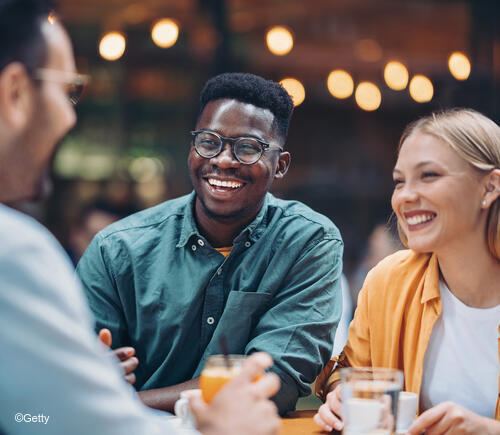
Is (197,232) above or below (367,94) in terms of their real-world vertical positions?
below

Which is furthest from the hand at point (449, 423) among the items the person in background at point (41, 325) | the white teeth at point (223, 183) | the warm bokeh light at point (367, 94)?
the warm bokeh light at point (367, 94)

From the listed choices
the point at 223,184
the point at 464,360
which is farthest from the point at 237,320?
the point at 464,360

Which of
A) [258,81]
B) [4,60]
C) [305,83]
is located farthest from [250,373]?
[305,83]

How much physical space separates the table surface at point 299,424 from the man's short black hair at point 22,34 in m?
1.09

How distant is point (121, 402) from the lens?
39.9 inches

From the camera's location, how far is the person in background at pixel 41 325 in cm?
95

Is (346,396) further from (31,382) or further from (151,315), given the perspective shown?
(151,315)

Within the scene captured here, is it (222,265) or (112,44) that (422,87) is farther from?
(222,265)

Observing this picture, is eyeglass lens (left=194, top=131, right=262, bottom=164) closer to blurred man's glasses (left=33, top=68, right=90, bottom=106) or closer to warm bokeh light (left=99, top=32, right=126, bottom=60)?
blurred man's glasses (left=33, top=68, right=90, bottom=106)

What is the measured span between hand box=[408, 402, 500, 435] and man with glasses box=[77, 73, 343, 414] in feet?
1.64

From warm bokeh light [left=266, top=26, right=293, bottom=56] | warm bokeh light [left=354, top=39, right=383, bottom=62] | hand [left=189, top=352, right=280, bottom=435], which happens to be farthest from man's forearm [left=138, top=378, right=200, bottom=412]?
warm bokeh light [left=354, top=39, right=383, bottom=62]

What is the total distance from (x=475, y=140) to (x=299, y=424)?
940mm

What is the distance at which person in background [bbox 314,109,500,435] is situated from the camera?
196cm

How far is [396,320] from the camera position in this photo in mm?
2037
